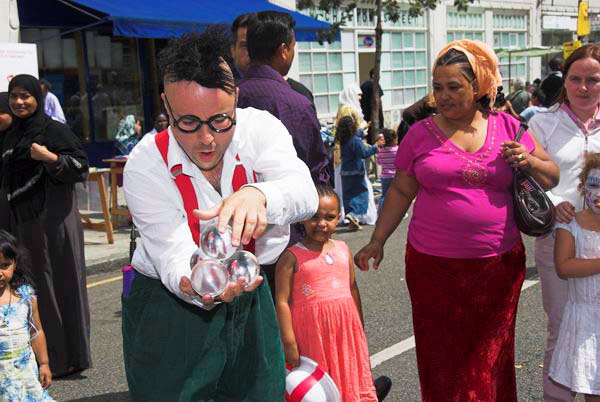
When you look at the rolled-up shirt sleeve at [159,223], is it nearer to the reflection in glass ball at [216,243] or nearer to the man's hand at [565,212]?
the reflection in glass ball at [216,243]

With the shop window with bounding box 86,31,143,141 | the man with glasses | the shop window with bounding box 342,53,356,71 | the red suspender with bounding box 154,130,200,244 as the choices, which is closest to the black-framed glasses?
the man with glasses

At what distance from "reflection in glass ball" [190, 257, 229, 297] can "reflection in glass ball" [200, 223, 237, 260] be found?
24mm

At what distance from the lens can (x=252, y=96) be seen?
12.3ft

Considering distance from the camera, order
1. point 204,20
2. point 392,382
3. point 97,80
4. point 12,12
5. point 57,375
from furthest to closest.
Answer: point 97,80, point 204,20, point 12,12, point 57,375, point 392,382

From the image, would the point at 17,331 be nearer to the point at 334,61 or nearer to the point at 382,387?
the point at 382,387

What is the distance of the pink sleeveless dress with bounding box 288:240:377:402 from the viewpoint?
13.1ft

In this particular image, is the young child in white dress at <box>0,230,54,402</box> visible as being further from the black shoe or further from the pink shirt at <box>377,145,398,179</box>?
the pink shirt at <box>377,145,398,179</box>

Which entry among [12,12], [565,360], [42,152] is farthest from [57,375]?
[12,12]

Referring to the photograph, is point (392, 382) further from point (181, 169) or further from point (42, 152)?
point (181, 169)

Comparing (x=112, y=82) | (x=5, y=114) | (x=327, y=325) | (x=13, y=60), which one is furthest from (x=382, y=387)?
(x=112, y=82)

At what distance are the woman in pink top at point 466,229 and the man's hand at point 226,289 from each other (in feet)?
5.52

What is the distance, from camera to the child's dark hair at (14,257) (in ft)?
14.3

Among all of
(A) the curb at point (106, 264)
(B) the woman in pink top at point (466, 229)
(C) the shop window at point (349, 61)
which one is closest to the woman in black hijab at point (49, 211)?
(B) the woman in pink top at point (466, 229)

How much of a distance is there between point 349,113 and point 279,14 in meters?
7.59
